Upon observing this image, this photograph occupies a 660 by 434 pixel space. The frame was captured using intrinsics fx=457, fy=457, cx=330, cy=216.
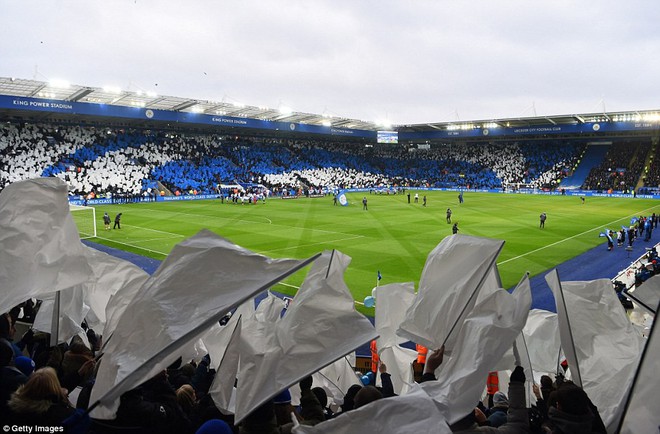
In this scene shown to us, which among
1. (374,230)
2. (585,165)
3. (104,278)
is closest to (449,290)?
(104,278)

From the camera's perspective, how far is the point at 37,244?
19.7 feet

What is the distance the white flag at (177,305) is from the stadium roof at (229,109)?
46.6 meters

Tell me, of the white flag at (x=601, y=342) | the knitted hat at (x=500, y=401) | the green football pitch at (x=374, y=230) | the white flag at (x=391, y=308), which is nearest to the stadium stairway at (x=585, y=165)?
the green football pitch at (x=374, y=230)

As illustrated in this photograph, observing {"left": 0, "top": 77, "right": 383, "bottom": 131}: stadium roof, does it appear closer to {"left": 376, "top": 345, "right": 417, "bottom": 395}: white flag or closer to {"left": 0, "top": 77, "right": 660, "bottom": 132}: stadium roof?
{"left": 0, "top": 77, "right": 660, "bottom": 132}: stadium roof

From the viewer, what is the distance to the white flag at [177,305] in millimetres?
3465

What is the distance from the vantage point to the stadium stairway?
72.9 metres

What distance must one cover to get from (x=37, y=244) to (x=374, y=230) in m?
25.4

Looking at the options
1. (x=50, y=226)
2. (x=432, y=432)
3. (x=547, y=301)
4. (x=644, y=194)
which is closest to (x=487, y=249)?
(x=432, y=432)

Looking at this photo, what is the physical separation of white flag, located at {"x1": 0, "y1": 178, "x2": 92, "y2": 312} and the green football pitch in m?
11.4

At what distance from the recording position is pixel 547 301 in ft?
50.8

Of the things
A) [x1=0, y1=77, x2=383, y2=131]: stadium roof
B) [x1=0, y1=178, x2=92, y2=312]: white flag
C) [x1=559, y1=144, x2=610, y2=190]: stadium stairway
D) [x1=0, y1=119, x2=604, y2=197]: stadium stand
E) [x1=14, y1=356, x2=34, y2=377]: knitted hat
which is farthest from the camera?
[x1=559, y1=144, x2=610, y2=190]: stadium stairway

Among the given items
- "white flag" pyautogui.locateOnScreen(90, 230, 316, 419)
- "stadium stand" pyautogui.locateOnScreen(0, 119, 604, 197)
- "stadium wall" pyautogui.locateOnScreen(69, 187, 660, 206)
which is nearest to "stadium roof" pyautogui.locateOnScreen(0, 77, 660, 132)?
"stadium stand" pyautogui.locateOnScreen(0, 119, 604, 197)

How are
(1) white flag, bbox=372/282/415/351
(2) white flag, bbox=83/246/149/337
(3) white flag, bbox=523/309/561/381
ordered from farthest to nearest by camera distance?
(2) white flag, bbox=83/246/149/337, (1) white flag, bbox=372/282/415/351, (3) white flag, bbox=523/309/561/381
